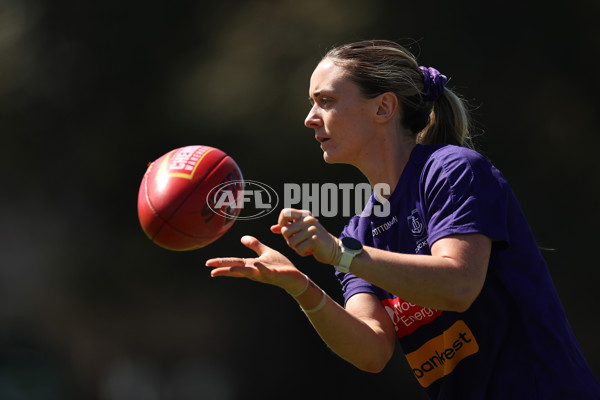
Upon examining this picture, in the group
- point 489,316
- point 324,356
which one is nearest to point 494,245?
point 489,316

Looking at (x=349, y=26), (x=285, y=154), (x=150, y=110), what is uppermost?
(x=349, y=26)

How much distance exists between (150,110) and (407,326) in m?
3.32

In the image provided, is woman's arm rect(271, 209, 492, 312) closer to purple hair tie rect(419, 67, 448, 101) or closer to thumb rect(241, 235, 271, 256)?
thumb rect(241, 235, 271, 256)

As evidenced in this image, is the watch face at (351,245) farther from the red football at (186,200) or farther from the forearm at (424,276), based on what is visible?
the red football at (186,200)

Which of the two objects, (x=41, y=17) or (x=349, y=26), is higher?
(x=41, y=17)

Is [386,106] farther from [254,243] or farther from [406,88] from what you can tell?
[254,243]

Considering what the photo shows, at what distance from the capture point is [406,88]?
8.53 ft

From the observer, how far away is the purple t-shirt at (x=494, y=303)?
2.14m

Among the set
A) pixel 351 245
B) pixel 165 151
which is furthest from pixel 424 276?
pixel 165 151

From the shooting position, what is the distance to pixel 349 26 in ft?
17.0

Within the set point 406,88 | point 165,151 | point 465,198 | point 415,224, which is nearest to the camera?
point 465,198

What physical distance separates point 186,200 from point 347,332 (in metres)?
0.70

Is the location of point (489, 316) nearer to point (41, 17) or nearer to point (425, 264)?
point (425, 264)

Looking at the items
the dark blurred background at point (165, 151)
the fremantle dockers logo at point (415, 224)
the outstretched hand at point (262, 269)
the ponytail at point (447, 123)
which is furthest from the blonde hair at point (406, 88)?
the dark blurred background at point (165, 151)
